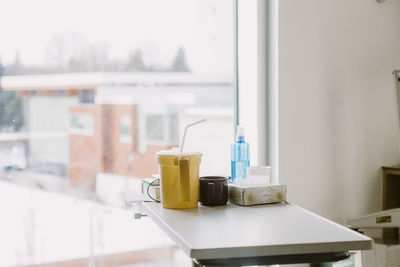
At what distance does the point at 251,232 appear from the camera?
1.44 metres

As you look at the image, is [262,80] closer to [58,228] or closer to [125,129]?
[125,129]

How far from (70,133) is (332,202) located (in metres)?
1.53

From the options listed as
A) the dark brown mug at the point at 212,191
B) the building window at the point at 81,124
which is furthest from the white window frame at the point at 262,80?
the dark brown mug at the point at 212,191

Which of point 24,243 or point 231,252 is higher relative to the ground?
point 231,252

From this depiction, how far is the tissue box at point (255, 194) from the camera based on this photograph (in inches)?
71.2

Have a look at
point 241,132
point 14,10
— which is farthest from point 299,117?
point 14,10

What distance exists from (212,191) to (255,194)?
15 cm

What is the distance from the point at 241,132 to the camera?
2.09 metres

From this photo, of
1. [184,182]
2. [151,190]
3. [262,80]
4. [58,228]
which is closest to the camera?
[184,182]

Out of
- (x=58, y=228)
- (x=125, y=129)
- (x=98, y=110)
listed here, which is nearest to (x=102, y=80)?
(x=98, y=110)

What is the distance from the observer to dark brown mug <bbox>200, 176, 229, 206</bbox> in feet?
5.92

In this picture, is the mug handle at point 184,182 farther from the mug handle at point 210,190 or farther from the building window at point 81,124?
the building window at point 81,124

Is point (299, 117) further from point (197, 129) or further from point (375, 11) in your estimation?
point (375, 11)

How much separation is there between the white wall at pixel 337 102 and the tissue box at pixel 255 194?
2.98 feet
